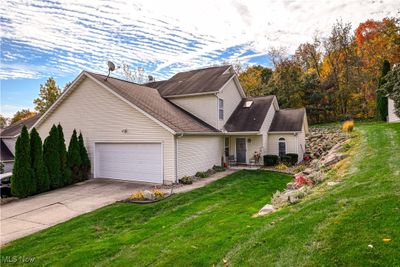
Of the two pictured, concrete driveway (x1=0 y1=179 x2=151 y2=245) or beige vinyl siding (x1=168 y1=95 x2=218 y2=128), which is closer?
concrete driveway (x1=0 y1=179 x2=151 y2=245)

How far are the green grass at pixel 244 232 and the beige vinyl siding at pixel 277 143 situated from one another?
8507 millimetres

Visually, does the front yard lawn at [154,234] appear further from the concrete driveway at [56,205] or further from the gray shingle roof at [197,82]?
the gray shingle roof at [197,82]

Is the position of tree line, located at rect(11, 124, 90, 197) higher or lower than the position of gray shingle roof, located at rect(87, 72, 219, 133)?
lower

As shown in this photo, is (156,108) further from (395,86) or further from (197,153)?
(395,86)

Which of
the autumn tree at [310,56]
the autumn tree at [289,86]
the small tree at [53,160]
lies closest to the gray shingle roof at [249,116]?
the small tree at [53,160]

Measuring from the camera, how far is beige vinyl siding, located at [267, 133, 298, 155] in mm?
17859

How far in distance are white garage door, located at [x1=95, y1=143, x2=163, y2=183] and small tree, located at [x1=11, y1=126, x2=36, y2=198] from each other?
3458 mm

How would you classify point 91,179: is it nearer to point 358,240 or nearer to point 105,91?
point 105,91

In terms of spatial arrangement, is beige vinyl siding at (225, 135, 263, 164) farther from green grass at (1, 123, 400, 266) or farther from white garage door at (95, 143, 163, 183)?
green grass at (1, 123, 400, 266)

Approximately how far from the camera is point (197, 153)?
14.2m

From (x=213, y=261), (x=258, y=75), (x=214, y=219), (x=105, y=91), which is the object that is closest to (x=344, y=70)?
(x=258, y=75)

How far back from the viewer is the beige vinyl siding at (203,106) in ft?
55.7

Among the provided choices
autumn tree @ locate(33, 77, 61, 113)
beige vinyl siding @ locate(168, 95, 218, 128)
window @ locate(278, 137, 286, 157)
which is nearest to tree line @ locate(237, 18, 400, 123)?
window @ locate(278, 137, 286, 157)

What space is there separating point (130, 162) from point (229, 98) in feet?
29.5
